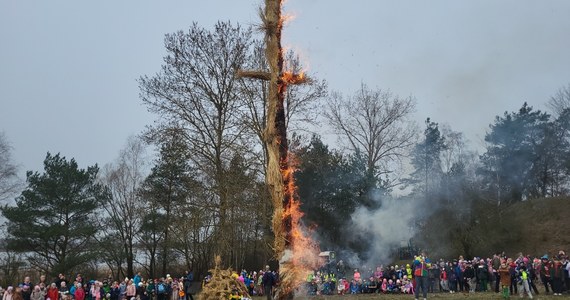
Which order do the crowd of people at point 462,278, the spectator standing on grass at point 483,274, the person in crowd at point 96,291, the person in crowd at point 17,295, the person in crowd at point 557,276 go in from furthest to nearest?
the spectator standing on grass at point 483,274
the person in crowd at point 96,291
the person in crowd at point 557,276
the person in crowd at point 17,295
the crowd of people at point 462,278

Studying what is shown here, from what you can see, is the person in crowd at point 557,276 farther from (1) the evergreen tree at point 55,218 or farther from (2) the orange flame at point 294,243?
(1) the evergreen tree at point 55,218

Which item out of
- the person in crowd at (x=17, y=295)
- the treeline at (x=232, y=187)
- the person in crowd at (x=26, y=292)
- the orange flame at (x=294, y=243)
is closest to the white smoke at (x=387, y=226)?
the treeline at (x=232, y=187)

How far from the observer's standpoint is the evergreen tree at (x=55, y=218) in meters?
40.2

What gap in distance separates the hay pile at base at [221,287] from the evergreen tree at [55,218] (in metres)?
35.6

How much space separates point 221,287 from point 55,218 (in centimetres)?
3786

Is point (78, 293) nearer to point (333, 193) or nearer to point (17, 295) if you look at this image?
point (17, 295)

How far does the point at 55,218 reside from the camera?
4212cm

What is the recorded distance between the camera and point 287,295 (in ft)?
26.5

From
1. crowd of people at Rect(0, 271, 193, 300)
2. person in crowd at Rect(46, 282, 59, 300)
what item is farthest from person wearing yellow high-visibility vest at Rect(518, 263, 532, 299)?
person in crowd at Rect(46, 282, 59, 300)

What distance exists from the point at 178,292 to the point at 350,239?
1769cm

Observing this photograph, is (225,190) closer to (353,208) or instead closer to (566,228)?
(353,208)

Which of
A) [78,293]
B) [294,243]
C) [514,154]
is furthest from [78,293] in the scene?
[514,154]

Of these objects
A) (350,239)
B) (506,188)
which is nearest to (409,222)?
(350,239)

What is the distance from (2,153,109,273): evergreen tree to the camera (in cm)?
4022
